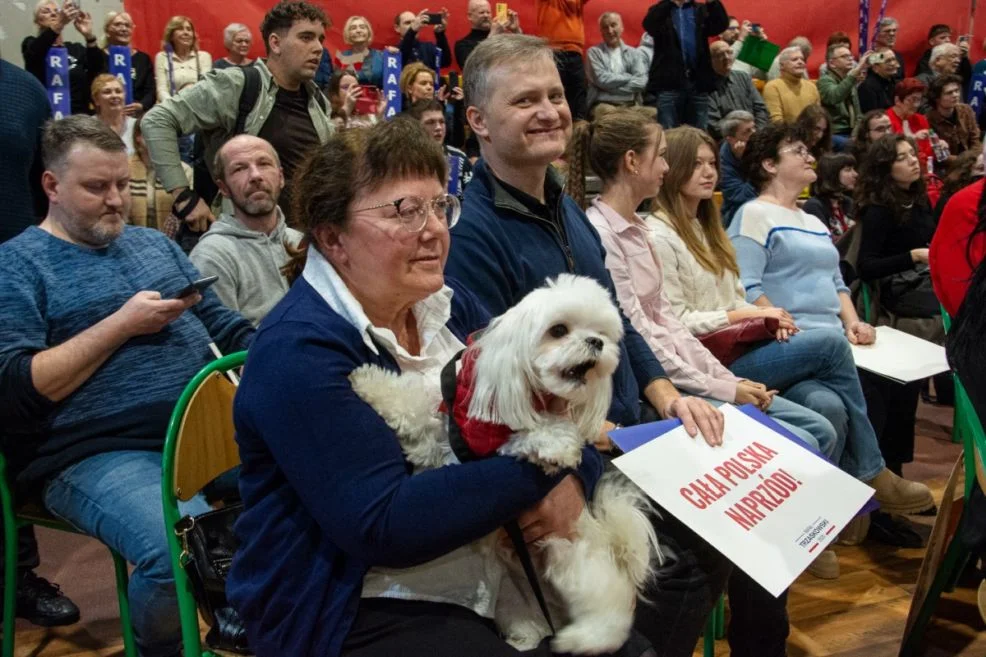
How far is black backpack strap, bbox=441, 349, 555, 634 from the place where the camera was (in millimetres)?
1283

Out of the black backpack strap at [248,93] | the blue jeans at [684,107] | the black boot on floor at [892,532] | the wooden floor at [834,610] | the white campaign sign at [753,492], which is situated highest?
the black backpack strap at [248,93]

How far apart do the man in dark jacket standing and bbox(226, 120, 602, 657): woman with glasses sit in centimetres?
615

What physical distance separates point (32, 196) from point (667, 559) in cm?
247

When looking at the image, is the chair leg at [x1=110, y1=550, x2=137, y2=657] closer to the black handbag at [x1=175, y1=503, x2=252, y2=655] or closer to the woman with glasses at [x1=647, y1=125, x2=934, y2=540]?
the black handbag at [x1=175, y1=503, x2=252, y2=655]

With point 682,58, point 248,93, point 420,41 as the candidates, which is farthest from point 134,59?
point 682,58

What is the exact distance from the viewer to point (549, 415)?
4.30ft

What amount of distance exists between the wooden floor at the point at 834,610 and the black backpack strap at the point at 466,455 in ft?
4.60

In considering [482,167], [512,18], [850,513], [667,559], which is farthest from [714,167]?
[512,18]

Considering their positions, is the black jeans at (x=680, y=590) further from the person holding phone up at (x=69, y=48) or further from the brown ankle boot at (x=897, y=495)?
the person holding phone up at (x=69, y=48)

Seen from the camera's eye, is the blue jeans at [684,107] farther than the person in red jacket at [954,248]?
Yes

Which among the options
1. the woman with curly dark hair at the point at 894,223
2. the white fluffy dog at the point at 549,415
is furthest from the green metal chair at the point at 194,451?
the woman with curly dark hair at the point at 894,223

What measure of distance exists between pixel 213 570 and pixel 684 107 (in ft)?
21.2

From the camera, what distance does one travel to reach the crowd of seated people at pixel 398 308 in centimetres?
126

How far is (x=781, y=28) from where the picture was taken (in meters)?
9.91
